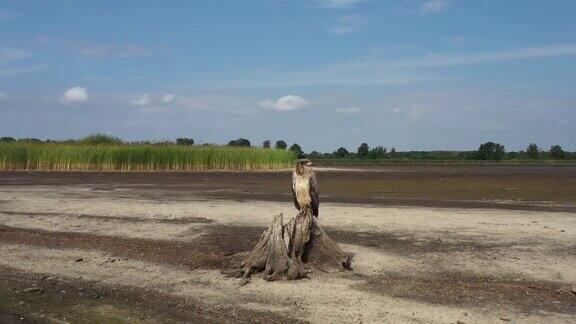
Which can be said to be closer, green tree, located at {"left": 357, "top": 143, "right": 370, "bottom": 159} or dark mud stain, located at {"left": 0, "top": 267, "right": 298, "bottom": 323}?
dark mud stain, located at {"left": 0, "top": 267, "right": 298, "bottom": 323}

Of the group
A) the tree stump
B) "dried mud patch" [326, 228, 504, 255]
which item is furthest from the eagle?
"dried mud patch" [326, 228, 504, 255]

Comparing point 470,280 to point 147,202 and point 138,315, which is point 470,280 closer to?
point 138,315

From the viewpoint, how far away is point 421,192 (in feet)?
86.1

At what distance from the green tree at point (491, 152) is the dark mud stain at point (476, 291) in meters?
91.4

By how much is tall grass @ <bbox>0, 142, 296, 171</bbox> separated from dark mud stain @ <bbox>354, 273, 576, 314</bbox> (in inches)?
1523

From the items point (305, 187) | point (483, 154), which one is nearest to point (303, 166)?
point (305, 187)

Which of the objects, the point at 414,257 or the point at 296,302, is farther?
the point at 414,257

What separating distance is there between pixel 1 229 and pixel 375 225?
8.70 meters

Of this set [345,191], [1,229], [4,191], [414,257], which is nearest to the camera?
[414,257]

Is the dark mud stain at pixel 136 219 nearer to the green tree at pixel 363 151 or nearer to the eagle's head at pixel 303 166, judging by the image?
the eagle's head at pixel 303 166

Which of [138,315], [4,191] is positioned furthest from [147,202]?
[138,315]

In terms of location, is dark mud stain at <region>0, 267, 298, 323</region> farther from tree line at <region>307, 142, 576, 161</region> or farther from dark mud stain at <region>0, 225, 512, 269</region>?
tree line at <region>307, 142, 576, 161</region>

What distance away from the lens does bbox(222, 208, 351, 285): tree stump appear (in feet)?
30.6

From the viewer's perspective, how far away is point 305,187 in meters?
10.1
